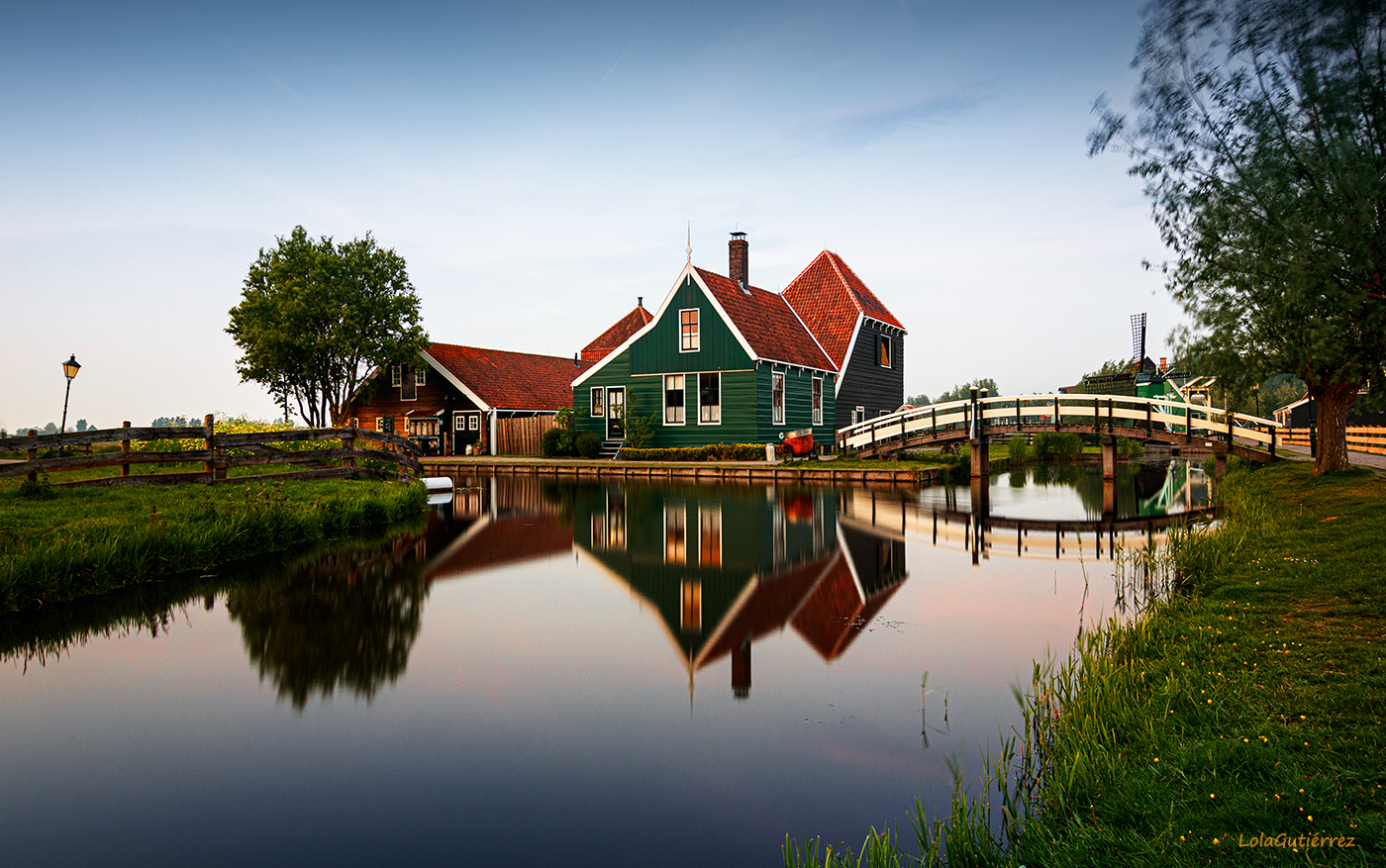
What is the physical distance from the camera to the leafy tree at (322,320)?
39.5m

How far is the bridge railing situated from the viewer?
2342 cm

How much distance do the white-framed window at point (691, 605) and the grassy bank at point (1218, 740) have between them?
3.57 meters

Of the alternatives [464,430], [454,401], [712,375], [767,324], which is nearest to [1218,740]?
[712,375]

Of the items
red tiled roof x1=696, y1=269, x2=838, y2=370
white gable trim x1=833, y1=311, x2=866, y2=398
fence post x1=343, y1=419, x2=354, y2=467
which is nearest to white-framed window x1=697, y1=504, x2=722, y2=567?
fence post x1=343, y1=419, x2=354, y2=467

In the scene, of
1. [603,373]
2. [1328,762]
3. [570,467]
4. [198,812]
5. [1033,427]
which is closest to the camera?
[1328,762]

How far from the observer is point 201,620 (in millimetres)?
8711

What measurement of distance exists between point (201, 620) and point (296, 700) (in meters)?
3.17

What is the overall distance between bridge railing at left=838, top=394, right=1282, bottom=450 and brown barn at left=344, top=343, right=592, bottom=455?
63.5 feet

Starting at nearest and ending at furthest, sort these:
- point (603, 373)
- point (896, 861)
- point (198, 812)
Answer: point (896, 861) < point (198, 812) < point (603, 373)

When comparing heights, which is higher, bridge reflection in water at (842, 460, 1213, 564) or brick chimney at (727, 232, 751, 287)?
brick chimney at (727, 232, 751, 287)

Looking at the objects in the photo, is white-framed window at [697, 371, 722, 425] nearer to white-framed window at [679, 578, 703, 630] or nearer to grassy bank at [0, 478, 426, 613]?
grassy bank at [0, 478, 426, 613]

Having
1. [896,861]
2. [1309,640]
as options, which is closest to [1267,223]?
[1309,640]

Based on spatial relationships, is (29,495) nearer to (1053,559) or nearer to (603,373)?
(1053,559)

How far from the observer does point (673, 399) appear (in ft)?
108
